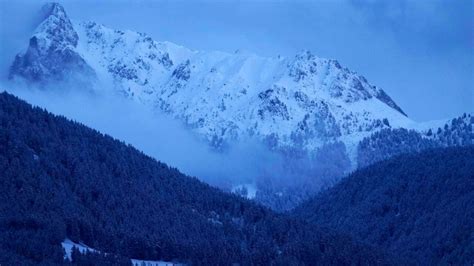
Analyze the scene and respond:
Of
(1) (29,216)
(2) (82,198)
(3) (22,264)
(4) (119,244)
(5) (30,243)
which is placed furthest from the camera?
(2) (82,198)

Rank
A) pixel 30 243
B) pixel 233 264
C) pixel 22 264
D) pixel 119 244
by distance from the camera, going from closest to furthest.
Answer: pixel 22 264 < pixel 30 243 < pixel 119 244 < pixel 233 264

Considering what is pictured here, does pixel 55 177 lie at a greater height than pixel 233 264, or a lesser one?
greater

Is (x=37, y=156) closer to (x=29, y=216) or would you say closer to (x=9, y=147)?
(x=9, y=147)

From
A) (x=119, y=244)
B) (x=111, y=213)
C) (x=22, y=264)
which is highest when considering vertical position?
(x=111, y=213)

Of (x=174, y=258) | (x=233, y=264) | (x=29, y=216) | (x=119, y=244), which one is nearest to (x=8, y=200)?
(x=29, y=216)

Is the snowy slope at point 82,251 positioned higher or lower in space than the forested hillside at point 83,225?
lower

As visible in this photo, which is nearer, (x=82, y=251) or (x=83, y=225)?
(x=82, y=251)

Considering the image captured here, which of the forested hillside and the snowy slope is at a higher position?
the forested hillside

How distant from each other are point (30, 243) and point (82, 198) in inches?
2105

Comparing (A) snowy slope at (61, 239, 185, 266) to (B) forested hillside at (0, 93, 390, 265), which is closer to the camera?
(A) snowy slope at (61, 239, 185, 266)

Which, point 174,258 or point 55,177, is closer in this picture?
point 174,258

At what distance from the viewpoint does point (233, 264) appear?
564ft

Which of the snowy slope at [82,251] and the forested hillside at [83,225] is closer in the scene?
the snowy slope at [82,251]

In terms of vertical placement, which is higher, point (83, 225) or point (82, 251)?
point (83, 225)
